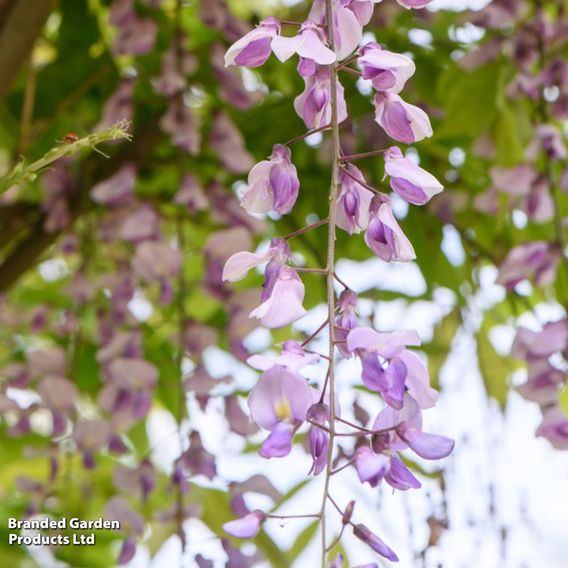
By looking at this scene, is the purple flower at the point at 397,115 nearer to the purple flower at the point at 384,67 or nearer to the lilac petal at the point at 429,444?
the purple flower at the point at 384,67

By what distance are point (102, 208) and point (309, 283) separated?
0.71 feet

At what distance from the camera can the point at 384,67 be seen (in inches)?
14.3

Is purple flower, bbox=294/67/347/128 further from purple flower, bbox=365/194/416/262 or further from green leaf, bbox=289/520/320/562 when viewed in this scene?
green leaf, bbox=289/520/320/562

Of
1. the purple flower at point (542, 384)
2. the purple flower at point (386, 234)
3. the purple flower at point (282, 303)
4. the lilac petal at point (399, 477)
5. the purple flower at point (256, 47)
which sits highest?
the purple flower at point (256, 47)

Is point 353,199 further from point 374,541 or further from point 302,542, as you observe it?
point 302,542

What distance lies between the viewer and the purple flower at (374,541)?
0.33 metres

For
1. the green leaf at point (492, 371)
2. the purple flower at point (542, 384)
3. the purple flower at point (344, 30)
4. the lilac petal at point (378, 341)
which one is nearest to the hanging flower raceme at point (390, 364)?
the lilac petal at point (378, 341)

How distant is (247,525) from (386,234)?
0.13m

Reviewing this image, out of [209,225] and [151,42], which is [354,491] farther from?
[151,42]

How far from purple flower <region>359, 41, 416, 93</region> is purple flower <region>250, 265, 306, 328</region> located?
0.08 metres

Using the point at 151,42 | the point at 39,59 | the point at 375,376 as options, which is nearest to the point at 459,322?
the point at 151,42

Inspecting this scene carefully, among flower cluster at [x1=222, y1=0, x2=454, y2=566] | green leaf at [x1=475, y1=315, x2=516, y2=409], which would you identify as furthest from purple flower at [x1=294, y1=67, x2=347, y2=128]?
green leaf at [x1=475, y1=315, x2=516, y2=409]

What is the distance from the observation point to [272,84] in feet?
3.30

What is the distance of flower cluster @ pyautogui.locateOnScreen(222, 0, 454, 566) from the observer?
0.34 m
